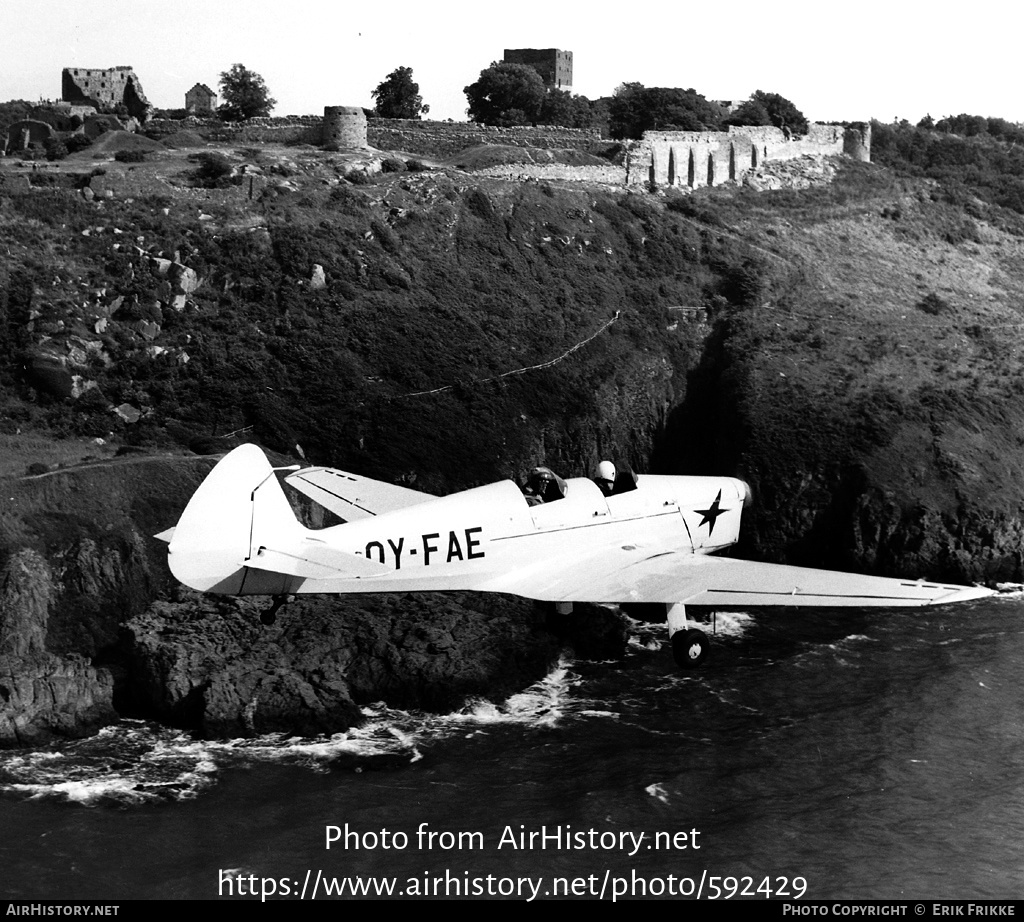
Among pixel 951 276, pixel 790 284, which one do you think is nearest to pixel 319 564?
pixel 790 284

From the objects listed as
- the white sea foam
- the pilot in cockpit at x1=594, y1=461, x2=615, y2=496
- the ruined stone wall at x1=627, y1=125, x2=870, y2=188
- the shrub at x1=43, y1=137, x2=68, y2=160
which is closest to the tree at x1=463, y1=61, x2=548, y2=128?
the ruined stone wall at x1=627, y1=125, x2=870, y2=188

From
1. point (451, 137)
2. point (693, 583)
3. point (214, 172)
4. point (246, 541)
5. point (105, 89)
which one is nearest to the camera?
point (246, 541)

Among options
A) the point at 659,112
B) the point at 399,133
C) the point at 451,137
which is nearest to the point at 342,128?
the point at 399,133

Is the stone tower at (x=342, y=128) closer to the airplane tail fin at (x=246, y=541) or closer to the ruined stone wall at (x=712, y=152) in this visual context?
the ruined stone wall at (x=712, y=152)

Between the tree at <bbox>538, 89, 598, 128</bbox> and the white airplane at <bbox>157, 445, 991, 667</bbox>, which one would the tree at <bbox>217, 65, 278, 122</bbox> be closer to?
the tree at <bbox>538, 89, 598, 128</bbox>

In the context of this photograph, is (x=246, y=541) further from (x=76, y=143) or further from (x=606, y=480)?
(x=76, y=143)

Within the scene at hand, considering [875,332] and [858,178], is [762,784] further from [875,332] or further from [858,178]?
[858,178]
